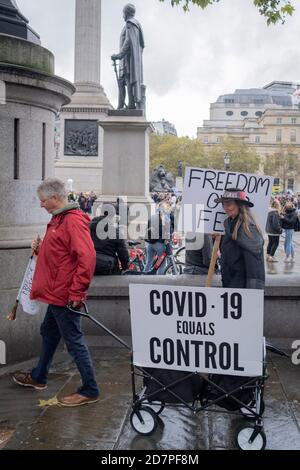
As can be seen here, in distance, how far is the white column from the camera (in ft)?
121

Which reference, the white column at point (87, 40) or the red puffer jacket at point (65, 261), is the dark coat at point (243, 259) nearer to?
the red puffer jacket at point (65, 261)

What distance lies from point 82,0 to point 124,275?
33.3 m

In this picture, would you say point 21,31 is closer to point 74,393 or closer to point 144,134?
point 74,393

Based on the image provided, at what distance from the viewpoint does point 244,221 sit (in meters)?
5.62

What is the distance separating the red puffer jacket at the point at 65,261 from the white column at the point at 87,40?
3275 cm

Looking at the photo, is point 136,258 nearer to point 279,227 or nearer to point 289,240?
point 279,227

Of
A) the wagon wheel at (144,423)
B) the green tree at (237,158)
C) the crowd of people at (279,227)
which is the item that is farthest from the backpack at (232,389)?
the green tree at (237,158)

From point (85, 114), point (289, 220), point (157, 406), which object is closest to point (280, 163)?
point (85, 114)

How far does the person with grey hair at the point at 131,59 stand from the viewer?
1955 cm

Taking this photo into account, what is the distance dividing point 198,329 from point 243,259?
1305 mm

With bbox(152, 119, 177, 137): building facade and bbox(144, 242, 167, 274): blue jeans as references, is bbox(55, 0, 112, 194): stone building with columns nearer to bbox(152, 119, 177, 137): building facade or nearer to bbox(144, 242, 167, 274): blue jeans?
bbox(144, 242, 167, 274): blue jeans

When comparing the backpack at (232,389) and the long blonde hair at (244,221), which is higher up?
the long blonde hair at (244,221)

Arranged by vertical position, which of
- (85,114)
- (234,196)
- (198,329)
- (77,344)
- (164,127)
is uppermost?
(164,127)

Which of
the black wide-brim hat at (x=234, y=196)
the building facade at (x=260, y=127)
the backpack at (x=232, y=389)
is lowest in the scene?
the backpack at (x=232, y=389)
